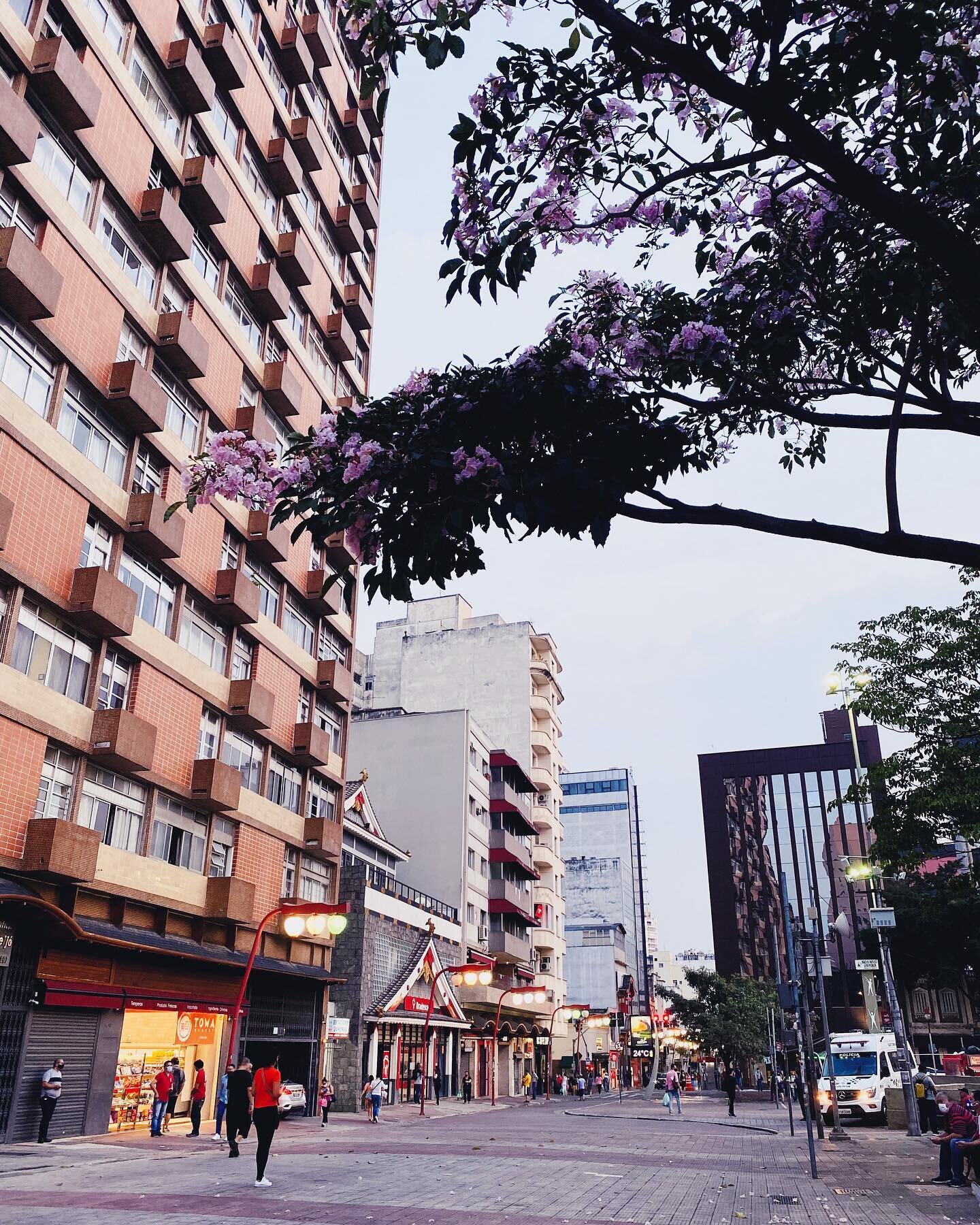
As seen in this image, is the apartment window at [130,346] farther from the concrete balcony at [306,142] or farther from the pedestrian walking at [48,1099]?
the pedestrian walking at [48,1099]

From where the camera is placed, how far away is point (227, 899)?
26172mm

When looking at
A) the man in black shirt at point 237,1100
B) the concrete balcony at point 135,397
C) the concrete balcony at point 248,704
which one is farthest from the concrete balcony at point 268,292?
the man in black shirt at point 237,1100

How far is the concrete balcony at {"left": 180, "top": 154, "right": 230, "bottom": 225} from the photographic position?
92.0ft

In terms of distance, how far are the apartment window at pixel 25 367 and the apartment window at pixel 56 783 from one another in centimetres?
739

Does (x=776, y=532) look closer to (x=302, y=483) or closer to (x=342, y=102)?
(x=302, y=483)

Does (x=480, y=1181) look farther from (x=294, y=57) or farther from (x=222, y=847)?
(x=294, y=57)

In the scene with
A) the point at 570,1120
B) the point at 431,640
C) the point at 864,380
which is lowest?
the point at 570,1120

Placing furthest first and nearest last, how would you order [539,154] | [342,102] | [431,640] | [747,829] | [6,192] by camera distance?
[747,829] < [431,640] < [342,102] < [6,192] < [539,154]

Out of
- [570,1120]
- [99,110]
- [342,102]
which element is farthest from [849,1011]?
[99,110]

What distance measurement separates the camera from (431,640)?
2844 inches

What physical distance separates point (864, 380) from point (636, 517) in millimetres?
2849

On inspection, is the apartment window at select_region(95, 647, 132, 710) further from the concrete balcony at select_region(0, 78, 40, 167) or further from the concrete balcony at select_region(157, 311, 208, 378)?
the concrete balcony at select_region(0, 78, 40, 167)

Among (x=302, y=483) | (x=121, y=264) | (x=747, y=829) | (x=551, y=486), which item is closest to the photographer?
(x=551, y=486)

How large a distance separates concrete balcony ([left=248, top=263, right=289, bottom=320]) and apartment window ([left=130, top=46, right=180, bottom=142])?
503 cm
